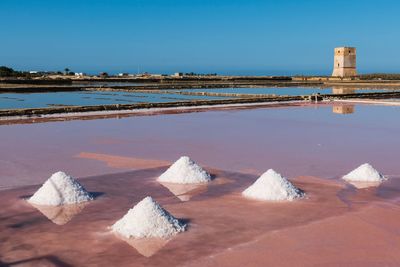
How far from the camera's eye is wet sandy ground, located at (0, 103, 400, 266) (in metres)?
3.21

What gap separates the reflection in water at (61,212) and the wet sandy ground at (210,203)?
0.05 feet

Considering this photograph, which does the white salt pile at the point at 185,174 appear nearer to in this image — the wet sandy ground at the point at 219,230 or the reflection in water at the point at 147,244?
the wet sandy ground at the point at 219,230

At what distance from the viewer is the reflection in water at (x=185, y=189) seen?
4605mm

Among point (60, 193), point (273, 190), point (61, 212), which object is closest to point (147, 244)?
point (61, 212)

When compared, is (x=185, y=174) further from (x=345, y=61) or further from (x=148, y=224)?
(x=345, y=61)

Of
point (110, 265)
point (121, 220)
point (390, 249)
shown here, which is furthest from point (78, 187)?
point (390, 249)

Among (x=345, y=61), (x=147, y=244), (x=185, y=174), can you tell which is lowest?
(x=147, y=244)

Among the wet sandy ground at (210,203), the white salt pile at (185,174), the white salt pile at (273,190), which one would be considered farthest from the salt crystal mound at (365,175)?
the white salt pile at (185,174)

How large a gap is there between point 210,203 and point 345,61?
136 ft

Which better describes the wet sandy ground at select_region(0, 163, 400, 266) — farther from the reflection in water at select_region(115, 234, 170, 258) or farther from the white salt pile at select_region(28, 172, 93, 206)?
the white salt pile at select_region(28, 172, 93, 206)

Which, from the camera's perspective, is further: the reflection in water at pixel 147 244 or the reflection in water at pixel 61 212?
the reflection in water at pixel 61 212

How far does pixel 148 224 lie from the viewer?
11.8ft

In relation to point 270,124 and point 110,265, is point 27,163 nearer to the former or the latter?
point 110,265

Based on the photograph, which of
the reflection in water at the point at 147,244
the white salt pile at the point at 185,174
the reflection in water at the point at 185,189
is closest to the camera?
the reflection in water at the point at 147,244
